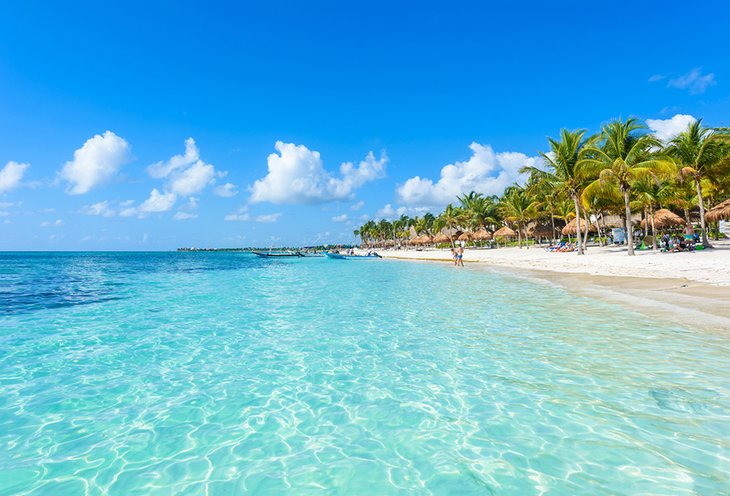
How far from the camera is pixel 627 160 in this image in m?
22.8

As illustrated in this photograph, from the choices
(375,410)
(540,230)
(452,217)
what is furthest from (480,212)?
(375,410)

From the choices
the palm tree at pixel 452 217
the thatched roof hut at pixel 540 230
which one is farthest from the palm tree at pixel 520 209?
the palm tree at pixel 452 217

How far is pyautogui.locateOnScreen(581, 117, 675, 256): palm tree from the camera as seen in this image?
21891 millimetres

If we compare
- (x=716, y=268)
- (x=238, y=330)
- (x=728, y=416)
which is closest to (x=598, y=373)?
(x=728, y=416)

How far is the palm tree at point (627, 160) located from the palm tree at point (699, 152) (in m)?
1.26

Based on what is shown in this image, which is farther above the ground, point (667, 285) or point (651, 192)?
point (651, 192)

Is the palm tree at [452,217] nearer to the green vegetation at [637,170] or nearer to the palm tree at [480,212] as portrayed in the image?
the palm tree at [480,212]

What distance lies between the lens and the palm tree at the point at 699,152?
72.5ft

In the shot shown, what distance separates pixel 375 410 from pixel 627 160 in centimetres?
2495

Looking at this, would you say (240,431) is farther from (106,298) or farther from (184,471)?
(106,298)

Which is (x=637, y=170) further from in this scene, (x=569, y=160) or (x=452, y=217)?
(x=452, y=217)

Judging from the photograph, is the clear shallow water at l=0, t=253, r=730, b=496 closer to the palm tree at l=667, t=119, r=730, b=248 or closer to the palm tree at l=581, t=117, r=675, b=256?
the palm tree at l=581, t=117, r=675, b=256

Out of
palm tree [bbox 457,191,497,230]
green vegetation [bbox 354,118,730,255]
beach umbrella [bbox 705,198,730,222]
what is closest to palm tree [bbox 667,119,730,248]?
green vegetation [bbox 354,118,730,255]

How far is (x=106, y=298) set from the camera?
1652 centimetres
